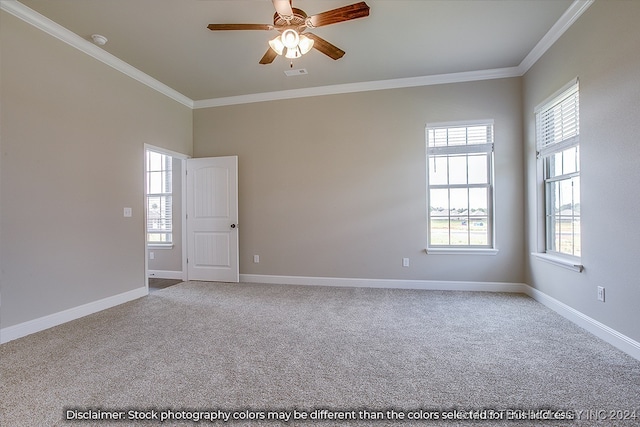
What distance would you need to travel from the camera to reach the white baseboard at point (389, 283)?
3984 millimetres

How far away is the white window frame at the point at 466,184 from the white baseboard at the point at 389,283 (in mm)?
458

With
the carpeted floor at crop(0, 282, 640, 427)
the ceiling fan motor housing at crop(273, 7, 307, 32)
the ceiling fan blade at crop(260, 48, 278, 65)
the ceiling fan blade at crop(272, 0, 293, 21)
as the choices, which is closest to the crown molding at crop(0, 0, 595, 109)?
the ceiling fan blade at crop(260, 48, 278, 65)

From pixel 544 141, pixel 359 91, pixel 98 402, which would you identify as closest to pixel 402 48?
pixel 359 91

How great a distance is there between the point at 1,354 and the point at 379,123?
470 centimetres

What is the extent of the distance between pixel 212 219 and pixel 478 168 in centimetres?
420

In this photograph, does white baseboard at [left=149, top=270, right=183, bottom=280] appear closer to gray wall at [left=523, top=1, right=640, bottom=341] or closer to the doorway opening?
the doorway opening

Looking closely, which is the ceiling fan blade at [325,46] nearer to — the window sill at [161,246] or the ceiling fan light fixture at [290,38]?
the ceiling fan light fixture at [290,38]

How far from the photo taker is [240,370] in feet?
6.62

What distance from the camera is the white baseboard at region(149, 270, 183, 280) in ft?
16.6

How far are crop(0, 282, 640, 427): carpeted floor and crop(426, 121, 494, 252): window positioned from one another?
1.15m

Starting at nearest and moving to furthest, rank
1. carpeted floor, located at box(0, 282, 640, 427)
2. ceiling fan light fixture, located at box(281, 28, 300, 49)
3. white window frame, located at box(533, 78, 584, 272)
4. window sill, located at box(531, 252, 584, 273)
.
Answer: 1. carpeted floor, located at box(0, 282, 640, 427)
2. ceiling fan light fixture, located at box(281, 28, 300, 49)
3. window sill, located at box(531, 252, 584, 273)
4. white window frame, located at box(533, 78, 584, 272)

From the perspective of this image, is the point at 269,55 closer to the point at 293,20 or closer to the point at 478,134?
the point at 293,20

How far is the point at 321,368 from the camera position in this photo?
80.4 inches

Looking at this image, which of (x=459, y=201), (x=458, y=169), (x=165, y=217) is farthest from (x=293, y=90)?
(x=165, y=217)
